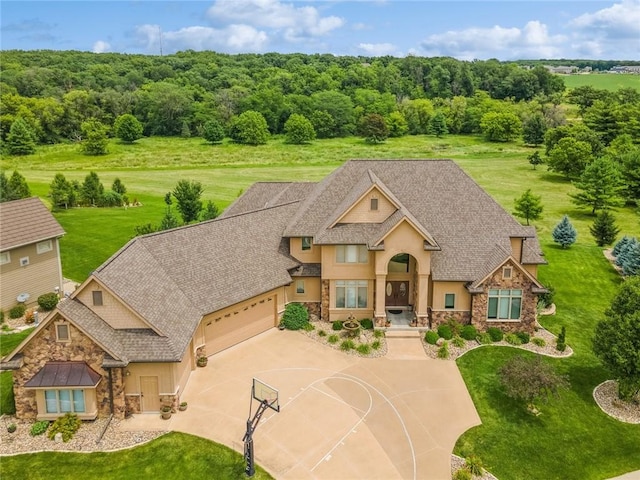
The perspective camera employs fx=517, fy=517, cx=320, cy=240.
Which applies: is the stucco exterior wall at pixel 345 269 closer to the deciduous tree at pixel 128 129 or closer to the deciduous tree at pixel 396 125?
→ the deciduous tree at pixel 128 129

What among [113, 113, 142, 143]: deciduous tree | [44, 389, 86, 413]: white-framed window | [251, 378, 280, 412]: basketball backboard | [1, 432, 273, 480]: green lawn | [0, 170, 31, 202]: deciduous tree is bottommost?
[1, 432, 273, 480]: green lawn

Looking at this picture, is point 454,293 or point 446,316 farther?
point 446,316

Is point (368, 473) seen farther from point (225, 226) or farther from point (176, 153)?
point (176, 153)

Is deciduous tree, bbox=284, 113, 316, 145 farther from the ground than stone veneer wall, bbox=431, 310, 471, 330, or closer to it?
farther from the ground

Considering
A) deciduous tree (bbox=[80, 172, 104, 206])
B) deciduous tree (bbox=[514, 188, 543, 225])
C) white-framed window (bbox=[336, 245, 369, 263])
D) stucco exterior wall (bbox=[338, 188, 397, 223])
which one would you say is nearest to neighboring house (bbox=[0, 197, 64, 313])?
white-framed window (bbox=[336, 245, 369, 263])

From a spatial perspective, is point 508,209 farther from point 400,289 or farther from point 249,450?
point 249,450

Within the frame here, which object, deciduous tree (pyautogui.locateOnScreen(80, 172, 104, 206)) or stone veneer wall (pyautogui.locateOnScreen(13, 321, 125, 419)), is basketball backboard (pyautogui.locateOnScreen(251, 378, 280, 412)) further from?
deciduous tree (pyautogui.locateOnScreen(80, 172, 104, 206))

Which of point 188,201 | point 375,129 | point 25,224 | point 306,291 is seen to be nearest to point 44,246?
point 25,224
